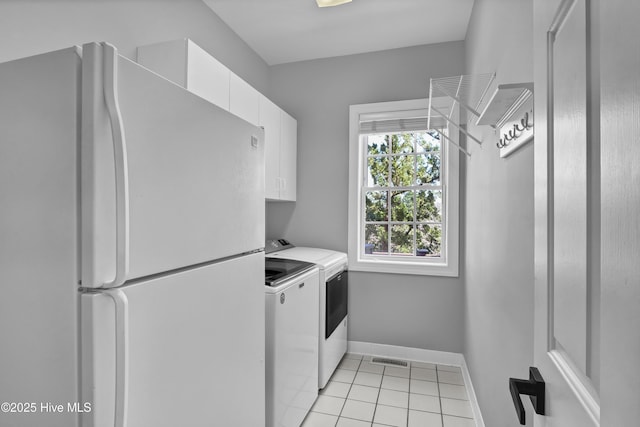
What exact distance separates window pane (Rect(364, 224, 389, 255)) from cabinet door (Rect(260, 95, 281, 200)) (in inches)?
38.4

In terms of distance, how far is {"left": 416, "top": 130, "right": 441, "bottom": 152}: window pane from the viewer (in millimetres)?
3070

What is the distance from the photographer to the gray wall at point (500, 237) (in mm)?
1193

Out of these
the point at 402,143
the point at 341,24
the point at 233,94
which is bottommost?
the point at 402,143

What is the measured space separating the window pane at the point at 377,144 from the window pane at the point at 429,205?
529 millimetres

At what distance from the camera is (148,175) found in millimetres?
800

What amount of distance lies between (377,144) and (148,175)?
2.68 m

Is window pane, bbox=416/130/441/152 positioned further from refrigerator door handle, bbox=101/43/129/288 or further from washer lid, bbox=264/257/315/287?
refrigerator door handle, bbox=101/43/129/288

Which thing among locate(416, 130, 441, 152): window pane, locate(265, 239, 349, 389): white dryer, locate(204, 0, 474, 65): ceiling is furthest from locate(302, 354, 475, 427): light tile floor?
locate(204, 0, 474, 65): ceiling

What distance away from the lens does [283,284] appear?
1769mm

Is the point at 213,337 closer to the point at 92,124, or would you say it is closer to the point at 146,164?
the point at 146,164

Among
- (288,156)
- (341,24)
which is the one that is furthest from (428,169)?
(341,24)

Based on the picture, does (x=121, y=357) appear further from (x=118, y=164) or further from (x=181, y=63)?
(x=181, y=63)

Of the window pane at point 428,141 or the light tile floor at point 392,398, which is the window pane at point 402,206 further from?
the light tile floor at point 392,398

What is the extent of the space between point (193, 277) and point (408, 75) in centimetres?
276
